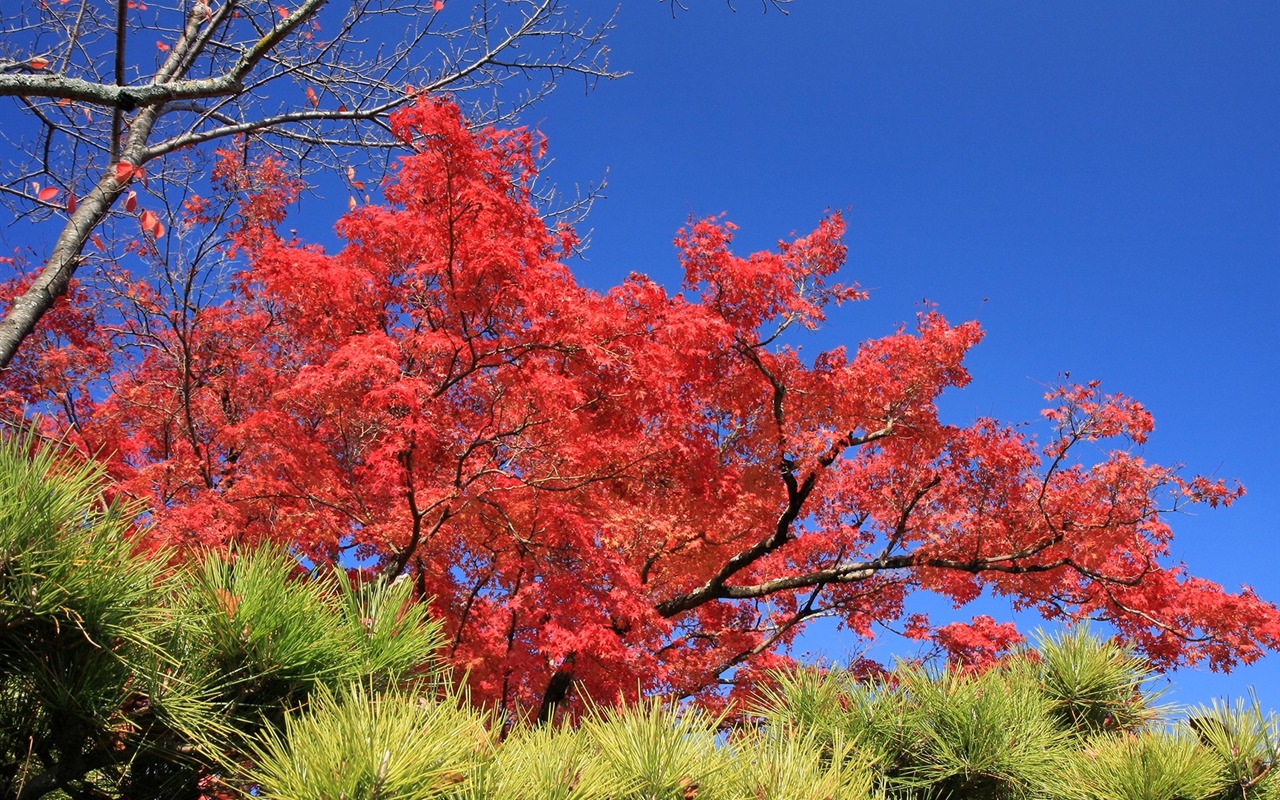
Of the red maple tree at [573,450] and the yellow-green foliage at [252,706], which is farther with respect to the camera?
the red maple tree at [573,450]

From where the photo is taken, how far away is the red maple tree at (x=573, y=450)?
8195mm

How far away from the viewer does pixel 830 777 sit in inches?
133

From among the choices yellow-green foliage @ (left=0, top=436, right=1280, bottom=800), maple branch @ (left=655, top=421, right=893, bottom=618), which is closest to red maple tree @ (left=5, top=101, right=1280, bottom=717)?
maple branch @ (left=655, top=421, right=893, bottom=618)

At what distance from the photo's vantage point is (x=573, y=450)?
334 inches

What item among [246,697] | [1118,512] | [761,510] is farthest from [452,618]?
[1118,512]

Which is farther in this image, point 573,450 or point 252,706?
point 573,450

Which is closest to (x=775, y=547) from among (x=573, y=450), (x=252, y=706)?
(x=573, y=450)

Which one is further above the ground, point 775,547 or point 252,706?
point 775,547

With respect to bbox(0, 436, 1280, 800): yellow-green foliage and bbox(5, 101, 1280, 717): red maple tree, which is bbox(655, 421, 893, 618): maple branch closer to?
bbox(5, 101, 1280, 717): red maple tree

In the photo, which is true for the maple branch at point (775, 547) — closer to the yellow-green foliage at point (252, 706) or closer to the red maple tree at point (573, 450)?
the red maple tree at point (573, 450)

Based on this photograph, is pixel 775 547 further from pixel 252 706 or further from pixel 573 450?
pixel 252 706

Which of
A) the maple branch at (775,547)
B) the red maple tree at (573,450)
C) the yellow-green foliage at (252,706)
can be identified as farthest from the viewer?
the maple branch at (775,547)

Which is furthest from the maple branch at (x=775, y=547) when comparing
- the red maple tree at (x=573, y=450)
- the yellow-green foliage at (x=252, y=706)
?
the yellow-green foliage at (x=252, y=706)

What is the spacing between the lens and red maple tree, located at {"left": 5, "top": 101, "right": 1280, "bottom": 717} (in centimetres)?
820
